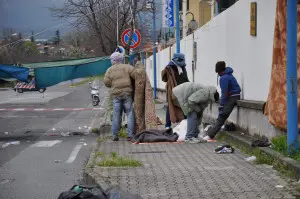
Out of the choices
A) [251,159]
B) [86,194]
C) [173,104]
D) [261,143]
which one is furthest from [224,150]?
[86,194]

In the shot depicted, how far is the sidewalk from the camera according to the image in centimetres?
662

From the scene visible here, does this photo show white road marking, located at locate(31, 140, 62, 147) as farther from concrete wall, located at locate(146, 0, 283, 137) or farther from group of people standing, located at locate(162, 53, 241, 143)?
concrete wall, located at locate(146, 0, 283, 137)

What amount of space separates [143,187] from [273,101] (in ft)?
10.6

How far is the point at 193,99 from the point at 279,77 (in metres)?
→ 2.78

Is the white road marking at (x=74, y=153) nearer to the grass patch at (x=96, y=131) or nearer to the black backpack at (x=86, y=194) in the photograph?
the grass patch at (x=96, y=131)

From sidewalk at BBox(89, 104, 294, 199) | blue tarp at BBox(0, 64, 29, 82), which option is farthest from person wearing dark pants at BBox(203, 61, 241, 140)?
blue tarp at BBox(0, 64, 29, 82)

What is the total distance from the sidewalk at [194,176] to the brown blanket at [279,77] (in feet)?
2.79

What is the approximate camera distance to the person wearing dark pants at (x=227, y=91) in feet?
38.4

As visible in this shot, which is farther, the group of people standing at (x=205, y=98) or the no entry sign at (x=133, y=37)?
the no entry sign at (x=133, y=37)

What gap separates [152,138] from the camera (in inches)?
477

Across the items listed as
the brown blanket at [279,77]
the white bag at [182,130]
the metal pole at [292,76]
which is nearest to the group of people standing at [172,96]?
the white bag at [182,130]

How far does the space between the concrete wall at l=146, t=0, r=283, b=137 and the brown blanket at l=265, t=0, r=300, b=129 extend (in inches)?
12.7

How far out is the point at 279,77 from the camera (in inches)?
363

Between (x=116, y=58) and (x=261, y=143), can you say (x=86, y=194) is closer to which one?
(x=261, y=143)
